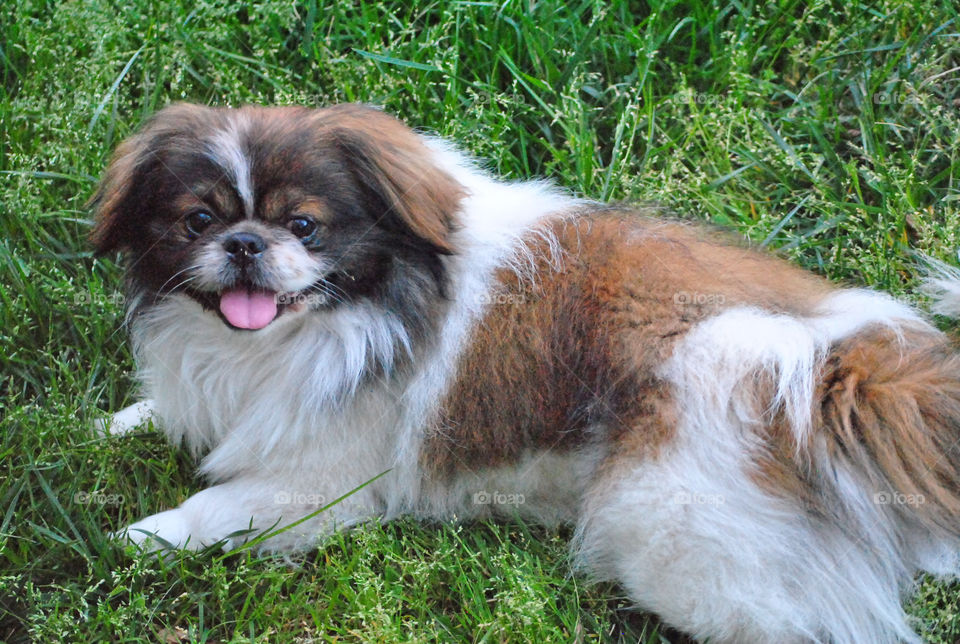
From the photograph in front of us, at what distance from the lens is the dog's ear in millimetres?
3389

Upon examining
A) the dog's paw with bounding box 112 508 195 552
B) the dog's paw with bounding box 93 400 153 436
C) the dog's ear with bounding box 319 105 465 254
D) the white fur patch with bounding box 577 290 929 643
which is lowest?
the dog's paw with bounding box 112 508 195 552

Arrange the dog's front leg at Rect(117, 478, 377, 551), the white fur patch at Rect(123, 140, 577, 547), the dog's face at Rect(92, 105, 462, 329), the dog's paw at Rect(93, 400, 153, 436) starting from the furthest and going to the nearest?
the dog's paw at Rect(93, 400, 153, 436) < the dog's front leg at Rect(117, 478, 377, 551) < the white fur patch at Rect(123, 140, 577, 547) < the dog's face at Rect(92, 105, 462, 329)

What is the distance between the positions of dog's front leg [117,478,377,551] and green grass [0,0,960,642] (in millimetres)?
84

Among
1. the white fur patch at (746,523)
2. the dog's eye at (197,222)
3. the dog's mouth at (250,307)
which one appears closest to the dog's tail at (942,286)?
the white fur patch at (746,523)

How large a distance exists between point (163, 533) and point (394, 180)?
147 centimetres

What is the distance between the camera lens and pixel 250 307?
3348 mm

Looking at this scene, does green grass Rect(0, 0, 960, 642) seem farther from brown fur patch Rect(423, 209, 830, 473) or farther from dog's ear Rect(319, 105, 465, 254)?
dog's ear Rect(319, 105, 465, 254)

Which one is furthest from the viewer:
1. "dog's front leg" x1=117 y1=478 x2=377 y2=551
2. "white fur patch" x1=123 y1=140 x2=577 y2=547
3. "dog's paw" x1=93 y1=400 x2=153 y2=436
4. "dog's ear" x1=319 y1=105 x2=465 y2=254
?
"dog's paw" x1=93 y1=400 x2=153 y2=436

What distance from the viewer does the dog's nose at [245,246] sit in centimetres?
320

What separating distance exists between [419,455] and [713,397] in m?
1.04

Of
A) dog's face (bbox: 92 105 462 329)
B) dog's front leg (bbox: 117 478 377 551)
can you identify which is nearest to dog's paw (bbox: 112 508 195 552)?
dog's front leg (bbox: 117 478 377 551)

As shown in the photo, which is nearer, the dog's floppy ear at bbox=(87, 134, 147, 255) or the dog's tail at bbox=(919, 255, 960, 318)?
the dog's floppy ear at bbox=(87, 134, 147, 255)

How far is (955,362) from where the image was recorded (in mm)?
3232

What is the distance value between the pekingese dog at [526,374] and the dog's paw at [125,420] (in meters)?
0.32
